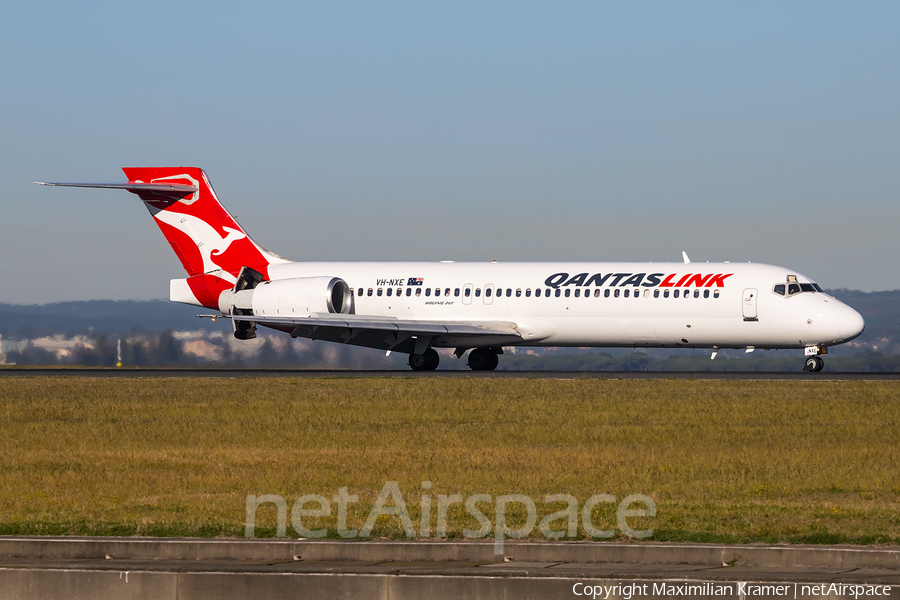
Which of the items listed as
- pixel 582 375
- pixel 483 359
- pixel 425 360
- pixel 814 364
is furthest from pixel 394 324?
pixel 814 364

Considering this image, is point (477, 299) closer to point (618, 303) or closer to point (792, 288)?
point (618, 303)

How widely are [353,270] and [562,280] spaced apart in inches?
318

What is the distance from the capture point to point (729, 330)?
120 feet

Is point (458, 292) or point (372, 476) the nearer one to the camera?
point (372, 476)

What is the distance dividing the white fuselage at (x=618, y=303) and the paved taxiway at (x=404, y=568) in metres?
26.9

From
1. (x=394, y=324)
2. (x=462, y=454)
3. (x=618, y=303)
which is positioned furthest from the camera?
(x=394, y=324)

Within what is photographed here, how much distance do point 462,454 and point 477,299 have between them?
22381 mm

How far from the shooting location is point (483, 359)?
4184 centimetres

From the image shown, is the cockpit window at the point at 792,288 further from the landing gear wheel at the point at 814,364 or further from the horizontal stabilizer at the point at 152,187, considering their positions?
the horizontal stabilizer at the point at 152,187

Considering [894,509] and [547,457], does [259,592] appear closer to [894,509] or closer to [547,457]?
[894,509]

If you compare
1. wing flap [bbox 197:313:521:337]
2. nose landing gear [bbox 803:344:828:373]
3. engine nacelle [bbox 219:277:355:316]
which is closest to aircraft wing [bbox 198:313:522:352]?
wing flap [bbox 197:313:521:337]

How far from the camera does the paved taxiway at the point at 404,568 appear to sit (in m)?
8.72

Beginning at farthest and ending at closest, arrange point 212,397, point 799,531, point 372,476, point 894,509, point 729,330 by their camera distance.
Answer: point 729,330
point 212,397
point 372,476
point 894,509
point 799,531

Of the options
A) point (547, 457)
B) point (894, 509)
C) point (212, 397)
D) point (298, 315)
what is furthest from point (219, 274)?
point (894, 509)
